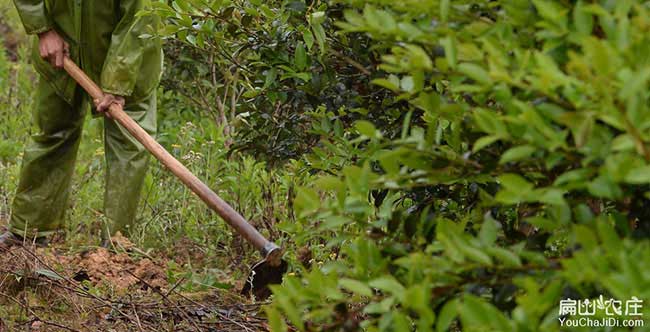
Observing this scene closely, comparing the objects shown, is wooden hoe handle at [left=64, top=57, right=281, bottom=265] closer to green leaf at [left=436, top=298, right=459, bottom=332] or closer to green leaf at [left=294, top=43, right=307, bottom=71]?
green leaf at [left=294, top=43, right=307, bottom=71]

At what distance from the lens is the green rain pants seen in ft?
15.9

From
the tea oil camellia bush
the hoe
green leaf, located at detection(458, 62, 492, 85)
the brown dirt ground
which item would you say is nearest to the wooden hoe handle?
→ the hoe

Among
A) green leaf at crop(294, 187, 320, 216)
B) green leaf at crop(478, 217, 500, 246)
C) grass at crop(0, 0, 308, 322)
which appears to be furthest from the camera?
grass at crop(0, 0, 308, 322)

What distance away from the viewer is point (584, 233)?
1566mm

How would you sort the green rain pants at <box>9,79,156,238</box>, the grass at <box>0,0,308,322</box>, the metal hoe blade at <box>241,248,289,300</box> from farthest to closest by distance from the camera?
the green rain pants at <box>9,79,156,238</box>, the grass at <box>0,0,308,322</box>, the metal hoe blade at <box>241,248,289,300</box>

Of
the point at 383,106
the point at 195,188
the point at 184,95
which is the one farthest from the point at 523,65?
the point at 184,95

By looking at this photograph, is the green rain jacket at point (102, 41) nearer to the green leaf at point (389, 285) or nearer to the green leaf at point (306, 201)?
the green leaf at point (306, 201)

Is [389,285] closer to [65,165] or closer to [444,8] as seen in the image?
[444,8]

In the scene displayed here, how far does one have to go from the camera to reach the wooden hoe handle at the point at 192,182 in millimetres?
3906

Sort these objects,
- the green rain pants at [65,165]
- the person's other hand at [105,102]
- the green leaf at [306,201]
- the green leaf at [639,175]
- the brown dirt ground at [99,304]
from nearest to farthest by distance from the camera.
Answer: the green leaf at [639,175] → the green leaf at [306,201] → the brown dirt ground at [99,304] → the person's other hand at [105,102] → the green rain pants at [65,165]

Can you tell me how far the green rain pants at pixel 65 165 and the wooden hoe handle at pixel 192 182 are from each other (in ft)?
1.25

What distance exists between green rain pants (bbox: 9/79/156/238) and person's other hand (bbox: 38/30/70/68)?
34cm

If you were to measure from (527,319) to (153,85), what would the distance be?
351 centimetres

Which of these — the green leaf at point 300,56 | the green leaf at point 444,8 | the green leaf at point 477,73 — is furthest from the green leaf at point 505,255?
the green leaf at point 300,56
